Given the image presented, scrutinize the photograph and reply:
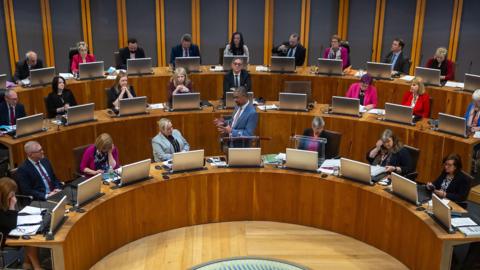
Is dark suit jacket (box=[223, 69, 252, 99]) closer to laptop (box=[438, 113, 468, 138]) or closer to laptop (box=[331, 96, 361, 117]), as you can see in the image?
laptop (box=[331, 96, 361, 117])

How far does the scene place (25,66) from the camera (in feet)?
28.6

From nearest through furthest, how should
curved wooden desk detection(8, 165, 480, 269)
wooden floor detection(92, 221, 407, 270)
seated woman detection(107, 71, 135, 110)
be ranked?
curved wooden desk detection(8, 165, 480, 269) < wooden floor detection(92, 221, 407, 270) < seated woman detection(107, 71, 135, 110)

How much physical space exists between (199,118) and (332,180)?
8.41 feet

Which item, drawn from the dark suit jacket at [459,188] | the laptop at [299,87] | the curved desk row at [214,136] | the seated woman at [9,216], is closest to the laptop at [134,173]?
the seated woman at [9,216]

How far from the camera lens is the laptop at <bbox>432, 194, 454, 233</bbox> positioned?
4590mm

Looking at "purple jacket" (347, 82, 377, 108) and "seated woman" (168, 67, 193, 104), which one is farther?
"purple jacket" (347, 82, 377, 108)

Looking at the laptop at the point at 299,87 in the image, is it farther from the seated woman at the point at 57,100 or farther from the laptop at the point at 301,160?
the seated woman at the point at 57,100

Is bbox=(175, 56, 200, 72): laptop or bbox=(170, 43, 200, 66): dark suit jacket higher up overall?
bbox=(170, 43, 200, 66): dark suit jacket

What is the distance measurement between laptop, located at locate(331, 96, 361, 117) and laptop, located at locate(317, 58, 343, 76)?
5.33 ft

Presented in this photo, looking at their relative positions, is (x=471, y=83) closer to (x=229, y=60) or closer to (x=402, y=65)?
(x=402, y=65)

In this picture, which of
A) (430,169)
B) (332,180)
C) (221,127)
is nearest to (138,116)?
(221,127)

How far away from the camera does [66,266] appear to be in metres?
4.50

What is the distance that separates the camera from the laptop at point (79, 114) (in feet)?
22.6

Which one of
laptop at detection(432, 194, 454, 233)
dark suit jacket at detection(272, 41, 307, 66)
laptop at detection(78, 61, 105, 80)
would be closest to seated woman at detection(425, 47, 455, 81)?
dark suit jacket at detection(272, 41, 307, 66)
